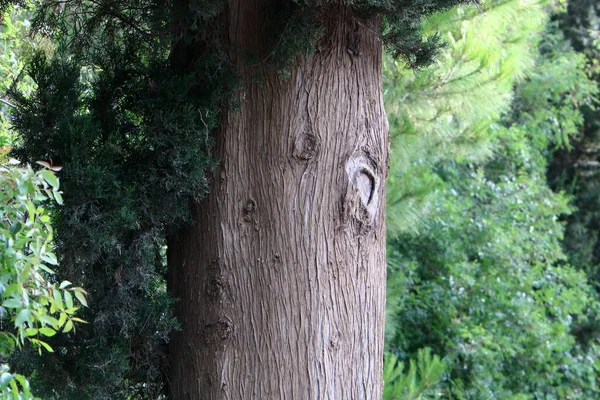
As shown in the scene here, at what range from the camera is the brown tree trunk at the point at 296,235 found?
3197 mm

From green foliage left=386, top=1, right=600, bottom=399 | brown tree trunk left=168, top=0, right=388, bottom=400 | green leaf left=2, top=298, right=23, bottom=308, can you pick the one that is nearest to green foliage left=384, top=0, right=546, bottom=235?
green foliage left=386, top=1, right=600, bottom=399

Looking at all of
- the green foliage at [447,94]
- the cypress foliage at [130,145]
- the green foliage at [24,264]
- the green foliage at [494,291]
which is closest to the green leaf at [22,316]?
the green foliage at [24,264]

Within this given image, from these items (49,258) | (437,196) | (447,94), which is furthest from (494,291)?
(49,258)

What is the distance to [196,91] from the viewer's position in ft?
11.0

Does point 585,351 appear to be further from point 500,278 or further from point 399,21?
point 399,21

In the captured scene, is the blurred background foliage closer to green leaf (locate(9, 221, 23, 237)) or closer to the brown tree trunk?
the brown tree trunk

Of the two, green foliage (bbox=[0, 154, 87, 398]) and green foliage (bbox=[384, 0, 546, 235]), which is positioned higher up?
green foliage (bbox=[384, 0, 546, 235])

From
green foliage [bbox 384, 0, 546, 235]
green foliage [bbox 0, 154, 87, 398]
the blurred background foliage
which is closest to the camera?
green foliage [bbox 0, 154, 87, 398]

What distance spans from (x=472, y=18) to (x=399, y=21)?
12.7ft

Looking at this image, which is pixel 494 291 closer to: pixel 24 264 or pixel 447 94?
pixel 447 94

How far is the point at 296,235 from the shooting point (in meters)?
3.22

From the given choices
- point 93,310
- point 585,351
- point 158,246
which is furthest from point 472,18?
point 585,351

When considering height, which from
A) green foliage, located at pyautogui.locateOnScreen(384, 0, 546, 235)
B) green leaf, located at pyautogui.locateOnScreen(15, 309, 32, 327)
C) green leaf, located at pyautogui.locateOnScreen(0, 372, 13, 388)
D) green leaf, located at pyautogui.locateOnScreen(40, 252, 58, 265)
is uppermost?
green foliage, located at pyautogui.locateOnScreen(384, 0, 546, 235)

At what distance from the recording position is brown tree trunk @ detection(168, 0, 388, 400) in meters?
3.20
